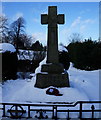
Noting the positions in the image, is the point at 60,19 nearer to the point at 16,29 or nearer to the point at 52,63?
the point at 52,63

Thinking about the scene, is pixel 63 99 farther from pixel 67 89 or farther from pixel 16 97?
pixel 16 97

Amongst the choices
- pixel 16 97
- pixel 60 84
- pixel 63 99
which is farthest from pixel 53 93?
pixel 16 97

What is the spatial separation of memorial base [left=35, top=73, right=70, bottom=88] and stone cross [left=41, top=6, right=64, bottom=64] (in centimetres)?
91

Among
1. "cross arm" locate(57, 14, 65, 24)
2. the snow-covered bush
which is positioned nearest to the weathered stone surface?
"cross arm" locate(57, 14, 65, 24)

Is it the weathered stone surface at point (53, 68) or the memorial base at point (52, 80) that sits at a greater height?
the weathered stone surface at point (53, 68)

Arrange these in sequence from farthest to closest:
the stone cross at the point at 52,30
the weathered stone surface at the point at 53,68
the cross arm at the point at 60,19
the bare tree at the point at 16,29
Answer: the bare tree at the point at 16,29 → the cross arm at the point at 60,19 → the stone cross at the point at 52,30 → the weathered stone surface at the point at 53,68

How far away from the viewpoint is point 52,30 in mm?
10164

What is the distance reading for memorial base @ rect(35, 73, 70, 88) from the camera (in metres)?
9.47

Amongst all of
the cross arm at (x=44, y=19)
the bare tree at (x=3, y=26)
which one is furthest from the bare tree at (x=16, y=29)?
the cross arm at (x=44, y=19)

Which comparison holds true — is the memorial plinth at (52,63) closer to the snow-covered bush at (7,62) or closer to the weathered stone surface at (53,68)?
the weathered stone surface at (53,68)

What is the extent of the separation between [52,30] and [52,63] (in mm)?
1820

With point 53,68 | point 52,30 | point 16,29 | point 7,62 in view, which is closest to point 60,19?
point 52,30

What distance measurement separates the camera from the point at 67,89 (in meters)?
9.09

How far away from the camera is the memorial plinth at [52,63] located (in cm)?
950
